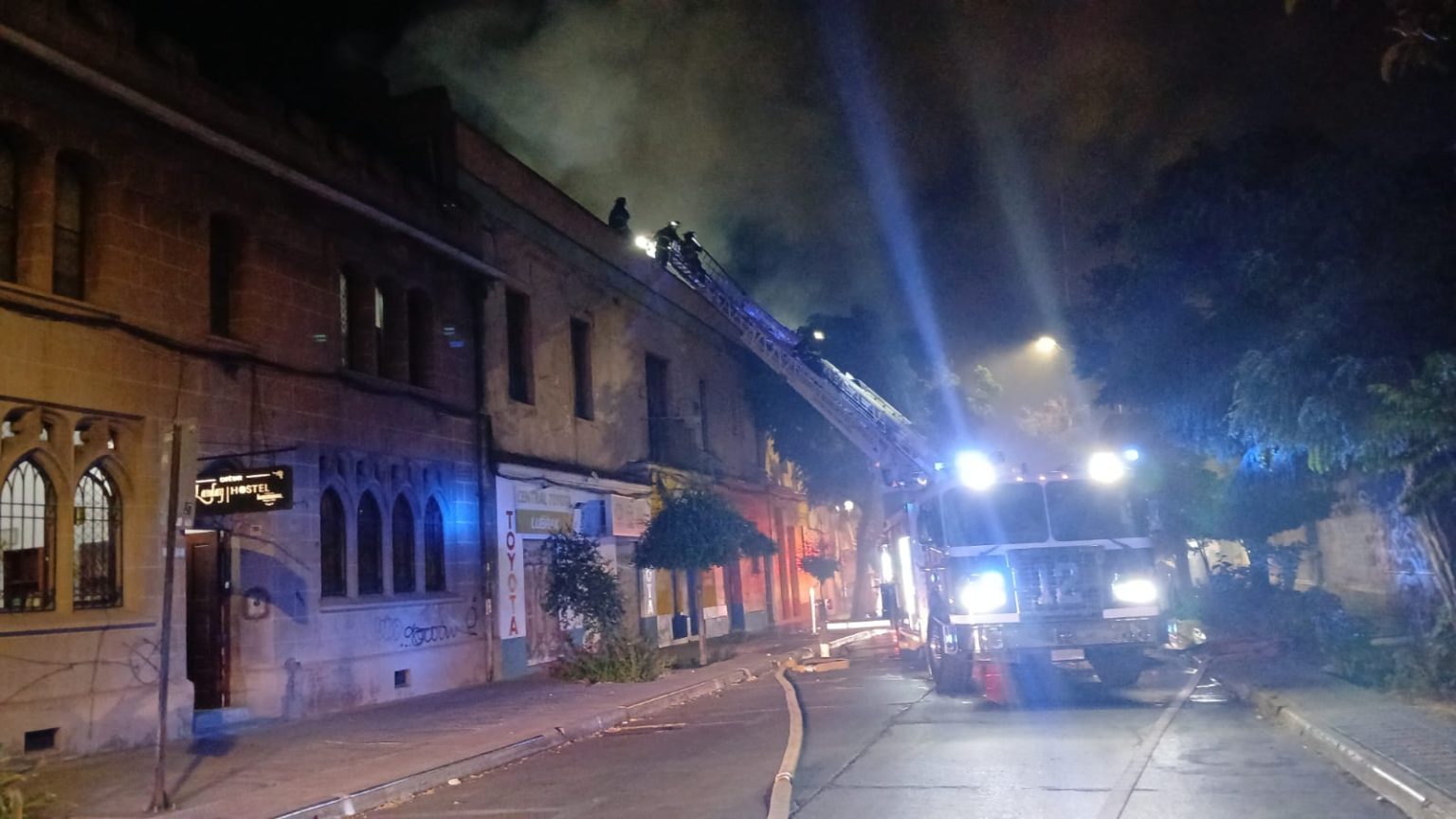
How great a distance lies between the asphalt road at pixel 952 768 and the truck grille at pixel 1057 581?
3.56ft

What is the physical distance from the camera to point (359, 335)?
16.2m

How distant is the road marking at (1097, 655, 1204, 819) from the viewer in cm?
750

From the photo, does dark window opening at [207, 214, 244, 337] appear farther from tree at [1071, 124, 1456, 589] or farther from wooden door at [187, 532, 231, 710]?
tree at [1071, 124, 1456, 589]

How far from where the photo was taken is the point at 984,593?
42.8 ft

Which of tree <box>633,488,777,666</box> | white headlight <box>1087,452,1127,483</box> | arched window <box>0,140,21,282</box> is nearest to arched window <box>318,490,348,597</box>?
arched window <box>0,140,21,282</box>

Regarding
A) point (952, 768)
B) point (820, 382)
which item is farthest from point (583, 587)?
point (952, 768)

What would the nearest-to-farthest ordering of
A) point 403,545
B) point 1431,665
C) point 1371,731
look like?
point 1371,731
point 1431,665
point 403,545

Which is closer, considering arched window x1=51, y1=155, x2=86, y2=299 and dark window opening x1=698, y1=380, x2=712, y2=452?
arched window x1=51, y1=155, x2=86, y2=299

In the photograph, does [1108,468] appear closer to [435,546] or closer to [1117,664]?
[1117,664]

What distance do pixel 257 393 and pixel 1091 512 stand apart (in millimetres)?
10226

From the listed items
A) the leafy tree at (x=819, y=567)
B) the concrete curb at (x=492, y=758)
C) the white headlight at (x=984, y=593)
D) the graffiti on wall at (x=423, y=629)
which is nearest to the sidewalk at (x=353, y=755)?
the concrete curb at (x=492, y=758)

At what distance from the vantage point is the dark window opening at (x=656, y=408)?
2681 cm

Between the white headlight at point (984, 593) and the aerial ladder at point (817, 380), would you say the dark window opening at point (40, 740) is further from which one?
the aerial ladder at point (817, 380)

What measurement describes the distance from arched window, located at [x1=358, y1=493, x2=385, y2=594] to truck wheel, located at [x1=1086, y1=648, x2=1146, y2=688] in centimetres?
966
